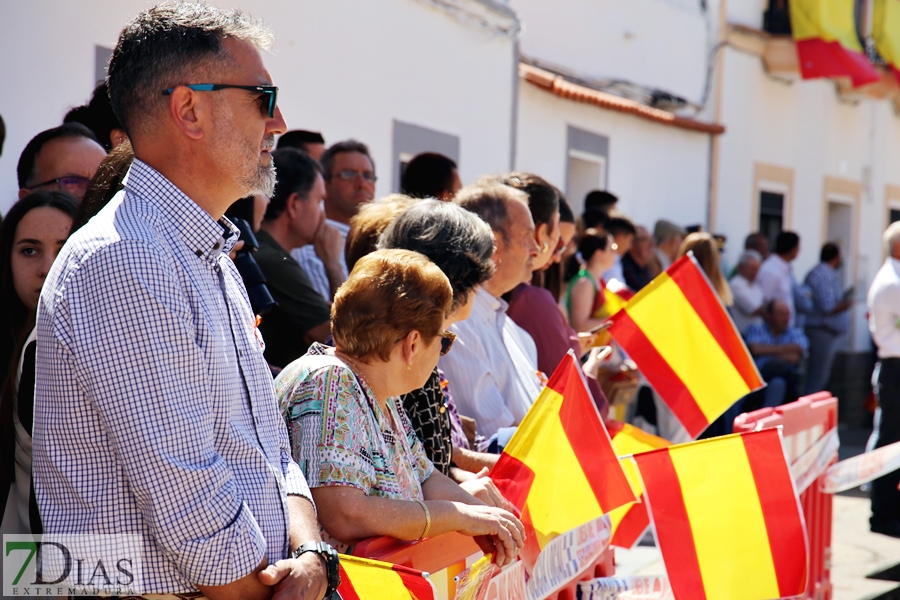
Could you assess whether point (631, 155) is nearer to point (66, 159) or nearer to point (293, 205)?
point (293, 205)

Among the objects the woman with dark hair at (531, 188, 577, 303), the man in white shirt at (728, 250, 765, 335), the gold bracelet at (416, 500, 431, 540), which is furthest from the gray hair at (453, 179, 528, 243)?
the man in white shirt at (728, 250, 765, 335)

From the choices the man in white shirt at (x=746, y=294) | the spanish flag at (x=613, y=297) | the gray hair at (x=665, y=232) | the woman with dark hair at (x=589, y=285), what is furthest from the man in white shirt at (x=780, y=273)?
the spanish flag at (x=613, y=297)

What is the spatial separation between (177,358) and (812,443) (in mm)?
3790

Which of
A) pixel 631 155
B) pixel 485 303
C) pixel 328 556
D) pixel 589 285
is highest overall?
pixel 631 155

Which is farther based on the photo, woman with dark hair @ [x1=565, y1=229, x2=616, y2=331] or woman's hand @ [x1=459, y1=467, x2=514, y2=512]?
woman with dark hair @ [x1=565, y1=229, x2=616, y2=331]

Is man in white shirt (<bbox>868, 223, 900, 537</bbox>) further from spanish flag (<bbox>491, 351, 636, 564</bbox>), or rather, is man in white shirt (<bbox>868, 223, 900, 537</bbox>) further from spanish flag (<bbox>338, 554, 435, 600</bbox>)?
spanish flag (<bbox>338, 554, 435, 600</bbox>)

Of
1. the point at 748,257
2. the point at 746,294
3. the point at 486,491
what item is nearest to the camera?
the point at 486,491

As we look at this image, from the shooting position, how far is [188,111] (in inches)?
75.2

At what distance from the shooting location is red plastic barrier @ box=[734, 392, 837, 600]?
4387 millimetres

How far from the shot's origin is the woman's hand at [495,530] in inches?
96.3

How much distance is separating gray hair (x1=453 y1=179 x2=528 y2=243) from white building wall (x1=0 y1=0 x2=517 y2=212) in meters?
1.99

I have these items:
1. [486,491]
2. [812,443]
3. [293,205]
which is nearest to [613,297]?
[812,443]

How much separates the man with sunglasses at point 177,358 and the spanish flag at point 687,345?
2982mm

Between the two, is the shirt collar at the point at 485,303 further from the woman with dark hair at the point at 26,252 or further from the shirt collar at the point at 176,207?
the shirt collar at the point at 176,207
